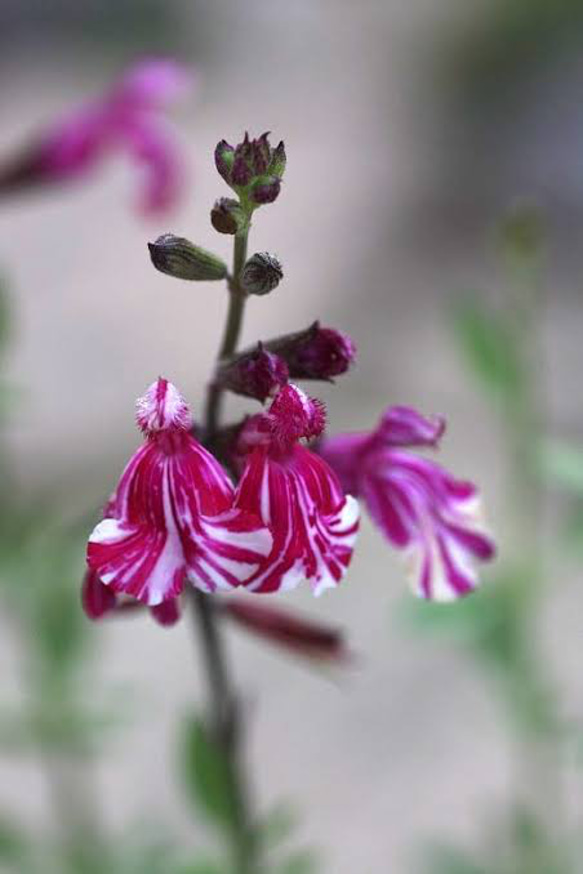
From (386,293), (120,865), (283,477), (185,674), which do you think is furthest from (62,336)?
(283,477)

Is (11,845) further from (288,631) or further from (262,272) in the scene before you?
(262,272)

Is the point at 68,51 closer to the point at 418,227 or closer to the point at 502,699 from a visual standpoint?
the point at 418,227

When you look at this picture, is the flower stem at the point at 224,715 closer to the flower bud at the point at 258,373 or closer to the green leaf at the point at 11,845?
the flower bud at the point at 258,373

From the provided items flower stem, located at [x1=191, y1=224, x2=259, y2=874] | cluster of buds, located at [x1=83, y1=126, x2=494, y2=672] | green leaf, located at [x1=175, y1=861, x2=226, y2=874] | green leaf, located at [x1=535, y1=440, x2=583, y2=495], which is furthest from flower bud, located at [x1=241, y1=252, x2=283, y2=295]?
green leaf, located at [x1=175, y1=861, x2=226, y2=874]

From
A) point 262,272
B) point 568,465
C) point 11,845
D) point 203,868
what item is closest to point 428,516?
point 568,465

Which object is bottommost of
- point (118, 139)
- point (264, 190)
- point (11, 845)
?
point (11, 845)

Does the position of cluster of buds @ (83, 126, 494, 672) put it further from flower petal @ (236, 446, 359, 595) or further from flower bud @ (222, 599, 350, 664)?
flower bud @ (222, 599, 350, 664)
